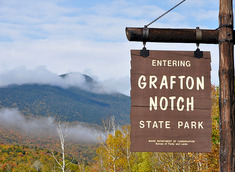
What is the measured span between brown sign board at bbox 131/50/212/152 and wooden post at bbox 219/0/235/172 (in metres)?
0.27

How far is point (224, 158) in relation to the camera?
678cm

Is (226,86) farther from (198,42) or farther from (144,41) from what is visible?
(144,41)

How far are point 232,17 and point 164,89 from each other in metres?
1.90

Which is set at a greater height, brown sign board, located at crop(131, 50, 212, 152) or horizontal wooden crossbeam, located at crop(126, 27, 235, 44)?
horizontal wooden crossbeam, located at crop(126, 27, 235, 44)

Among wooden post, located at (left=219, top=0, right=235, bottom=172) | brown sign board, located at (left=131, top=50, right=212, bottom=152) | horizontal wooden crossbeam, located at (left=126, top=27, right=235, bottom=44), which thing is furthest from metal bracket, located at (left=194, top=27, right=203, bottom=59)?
wooden post, located at (left=219, top=0, right=235, bottom=172)

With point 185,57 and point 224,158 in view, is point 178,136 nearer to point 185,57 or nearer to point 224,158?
point 224,158

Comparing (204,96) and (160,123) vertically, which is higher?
(204,96)

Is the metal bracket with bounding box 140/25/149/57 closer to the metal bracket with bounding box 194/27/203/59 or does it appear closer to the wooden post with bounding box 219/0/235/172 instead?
the metal bracket with bounding box 194/27/203/59

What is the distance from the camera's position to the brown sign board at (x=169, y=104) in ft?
22.7

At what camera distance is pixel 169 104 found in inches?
275

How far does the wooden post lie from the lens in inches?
267

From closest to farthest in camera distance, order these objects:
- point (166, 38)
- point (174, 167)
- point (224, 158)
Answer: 1. point (224, 158)
2. point (166, 38)
3. point (174, 167)

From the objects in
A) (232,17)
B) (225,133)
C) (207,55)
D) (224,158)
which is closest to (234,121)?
(225,133)

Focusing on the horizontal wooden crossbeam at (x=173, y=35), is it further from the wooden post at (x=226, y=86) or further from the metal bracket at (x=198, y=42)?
the wooden post at (x=226, y=86)
